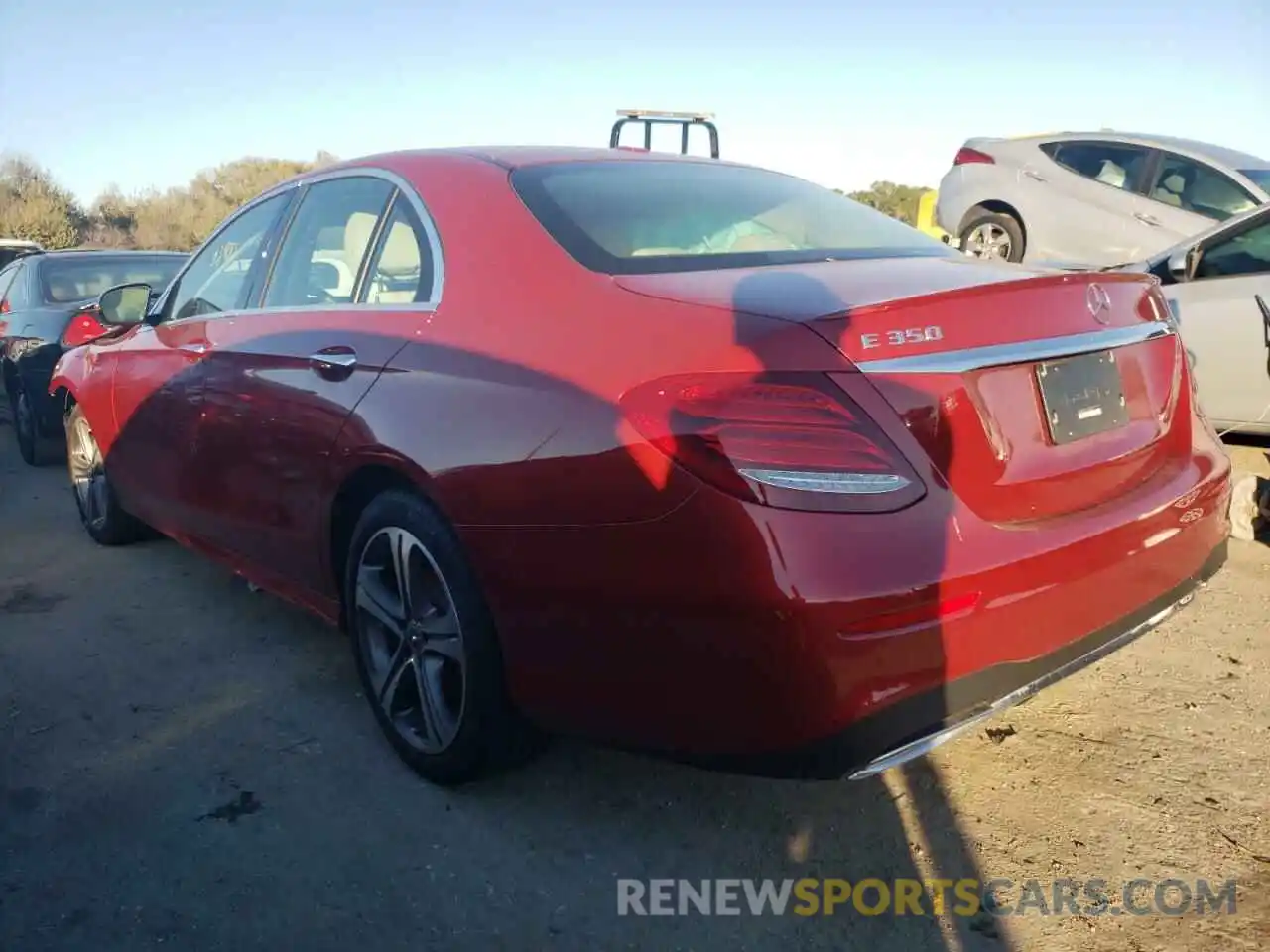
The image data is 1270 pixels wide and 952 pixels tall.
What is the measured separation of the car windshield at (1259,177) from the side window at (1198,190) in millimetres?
160

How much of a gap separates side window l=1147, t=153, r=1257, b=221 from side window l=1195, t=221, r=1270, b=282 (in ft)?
12.6

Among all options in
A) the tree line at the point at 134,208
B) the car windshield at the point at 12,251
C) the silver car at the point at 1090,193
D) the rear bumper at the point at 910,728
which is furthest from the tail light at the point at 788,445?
the tree line at the point at 134,208

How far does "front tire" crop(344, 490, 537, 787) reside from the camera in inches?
98.9

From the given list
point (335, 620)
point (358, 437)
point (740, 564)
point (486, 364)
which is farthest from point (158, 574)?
point (740, 564)

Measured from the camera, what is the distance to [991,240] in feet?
34.2

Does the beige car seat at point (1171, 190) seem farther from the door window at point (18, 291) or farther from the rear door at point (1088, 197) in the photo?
the door window at point (18, 291)

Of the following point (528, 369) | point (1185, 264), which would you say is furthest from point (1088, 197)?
point (528, 369)

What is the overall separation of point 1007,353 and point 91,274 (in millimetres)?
7298

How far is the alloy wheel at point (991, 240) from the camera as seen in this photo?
10367mm

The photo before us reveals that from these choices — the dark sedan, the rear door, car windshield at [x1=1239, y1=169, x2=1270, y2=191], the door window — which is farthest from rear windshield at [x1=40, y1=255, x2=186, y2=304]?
car windshield at [x1=1239, y1=169, x2=1270, y2=191]

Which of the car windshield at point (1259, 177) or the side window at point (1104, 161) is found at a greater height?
the side window at point (1104, 161)

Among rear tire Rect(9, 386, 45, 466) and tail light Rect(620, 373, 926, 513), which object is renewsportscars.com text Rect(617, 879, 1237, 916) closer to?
tail light Rect(620, 373, 926, 513)

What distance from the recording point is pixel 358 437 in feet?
9.00

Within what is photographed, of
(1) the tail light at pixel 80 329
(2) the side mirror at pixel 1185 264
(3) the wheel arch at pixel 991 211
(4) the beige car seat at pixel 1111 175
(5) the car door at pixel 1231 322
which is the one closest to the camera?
(5) the car door at pixel 1231 322
